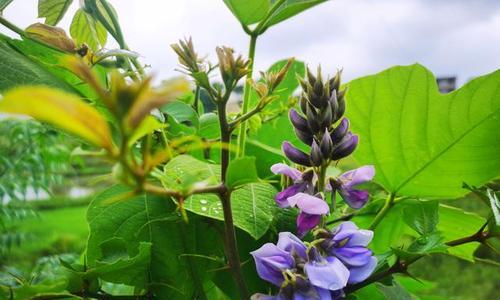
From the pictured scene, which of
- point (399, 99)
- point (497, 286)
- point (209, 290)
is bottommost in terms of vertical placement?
point (497, 286)

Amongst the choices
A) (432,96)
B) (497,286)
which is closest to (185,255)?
(432,96)

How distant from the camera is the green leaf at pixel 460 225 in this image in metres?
0.39

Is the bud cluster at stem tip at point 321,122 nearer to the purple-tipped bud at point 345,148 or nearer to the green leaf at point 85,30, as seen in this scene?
the purple-tipped bud at point 345,148

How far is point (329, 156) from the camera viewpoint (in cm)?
27

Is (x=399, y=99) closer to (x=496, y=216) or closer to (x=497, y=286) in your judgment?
(x=496, y=216)

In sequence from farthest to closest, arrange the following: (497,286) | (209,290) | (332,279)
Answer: (497,286), (209,290), (332,279)

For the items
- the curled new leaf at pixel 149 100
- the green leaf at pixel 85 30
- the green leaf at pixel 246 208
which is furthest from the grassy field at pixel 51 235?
the curled new leaf at pixel 149 100

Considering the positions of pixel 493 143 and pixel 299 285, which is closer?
pixel 299 285

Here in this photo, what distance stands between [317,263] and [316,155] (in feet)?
0.16

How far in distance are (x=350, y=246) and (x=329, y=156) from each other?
1.7 inches

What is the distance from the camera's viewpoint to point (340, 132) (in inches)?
10.8

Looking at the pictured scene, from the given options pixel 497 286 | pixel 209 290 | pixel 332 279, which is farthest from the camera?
pixel 497 286

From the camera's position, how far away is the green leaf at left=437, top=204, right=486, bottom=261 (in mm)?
394

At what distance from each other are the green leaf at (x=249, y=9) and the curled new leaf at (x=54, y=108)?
203 mm
